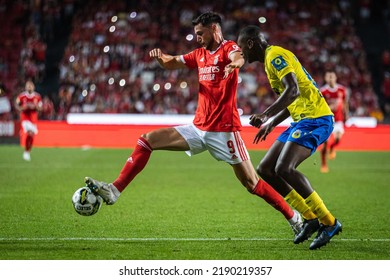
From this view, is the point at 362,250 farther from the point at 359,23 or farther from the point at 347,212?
Result: the point at 359,23

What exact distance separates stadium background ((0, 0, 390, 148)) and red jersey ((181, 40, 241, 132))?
16.9 meters

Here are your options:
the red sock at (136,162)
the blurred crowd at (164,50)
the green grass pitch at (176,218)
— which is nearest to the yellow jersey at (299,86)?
the green grass pitch at (176,218)

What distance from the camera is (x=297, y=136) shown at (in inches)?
301

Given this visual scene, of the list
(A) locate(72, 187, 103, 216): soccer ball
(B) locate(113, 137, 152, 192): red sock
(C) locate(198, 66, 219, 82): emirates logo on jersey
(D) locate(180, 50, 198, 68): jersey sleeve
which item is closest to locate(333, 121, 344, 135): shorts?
(D) locate(180, 50, 198, 68): jersey sleeve

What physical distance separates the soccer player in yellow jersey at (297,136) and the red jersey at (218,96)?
518 mm

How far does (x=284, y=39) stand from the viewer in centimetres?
3142

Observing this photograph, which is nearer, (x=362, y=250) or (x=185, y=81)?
(x=362, y=250)

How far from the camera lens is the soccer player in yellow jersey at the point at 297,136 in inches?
299

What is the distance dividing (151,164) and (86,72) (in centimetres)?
783

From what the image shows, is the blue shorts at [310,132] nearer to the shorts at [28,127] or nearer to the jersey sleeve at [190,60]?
the jersey sleeve at [190,60]

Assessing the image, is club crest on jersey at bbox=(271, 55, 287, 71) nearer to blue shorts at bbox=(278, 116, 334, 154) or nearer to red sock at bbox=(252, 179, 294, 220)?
blue shorts at bbox=(278, 116, 334, 154)

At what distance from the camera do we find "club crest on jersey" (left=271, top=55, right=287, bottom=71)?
292 inches
